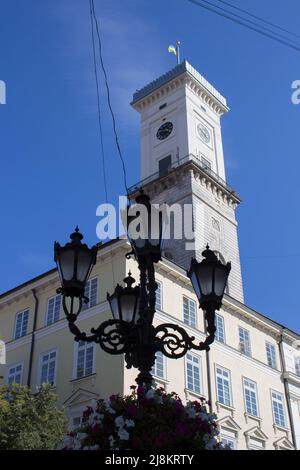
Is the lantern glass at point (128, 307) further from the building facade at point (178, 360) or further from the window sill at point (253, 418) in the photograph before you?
the window sill at point (253, 418)

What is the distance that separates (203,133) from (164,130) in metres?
3.01

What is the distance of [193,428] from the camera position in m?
6.59

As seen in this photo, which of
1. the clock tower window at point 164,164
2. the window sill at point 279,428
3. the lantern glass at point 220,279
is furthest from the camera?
the clock tower window at point 164,164

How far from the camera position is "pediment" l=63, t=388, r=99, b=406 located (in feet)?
76.4

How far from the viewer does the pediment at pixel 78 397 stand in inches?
917

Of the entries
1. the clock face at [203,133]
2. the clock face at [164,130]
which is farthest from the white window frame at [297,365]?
the clock face at [164,130]

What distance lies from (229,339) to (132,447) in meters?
23.3

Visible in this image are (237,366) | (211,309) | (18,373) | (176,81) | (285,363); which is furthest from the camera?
(176,81)

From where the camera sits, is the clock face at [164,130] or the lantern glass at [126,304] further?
the clock face at [164,130]

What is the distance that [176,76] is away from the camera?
49969 millimetres

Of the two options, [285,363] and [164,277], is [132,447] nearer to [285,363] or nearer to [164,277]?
[164,277]

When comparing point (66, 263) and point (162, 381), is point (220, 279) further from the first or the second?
point (162, 381)

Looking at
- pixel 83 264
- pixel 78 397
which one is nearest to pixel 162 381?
pixel 78 397

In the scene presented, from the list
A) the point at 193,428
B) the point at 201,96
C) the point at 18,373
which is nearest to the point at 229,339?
the point at 18,373
